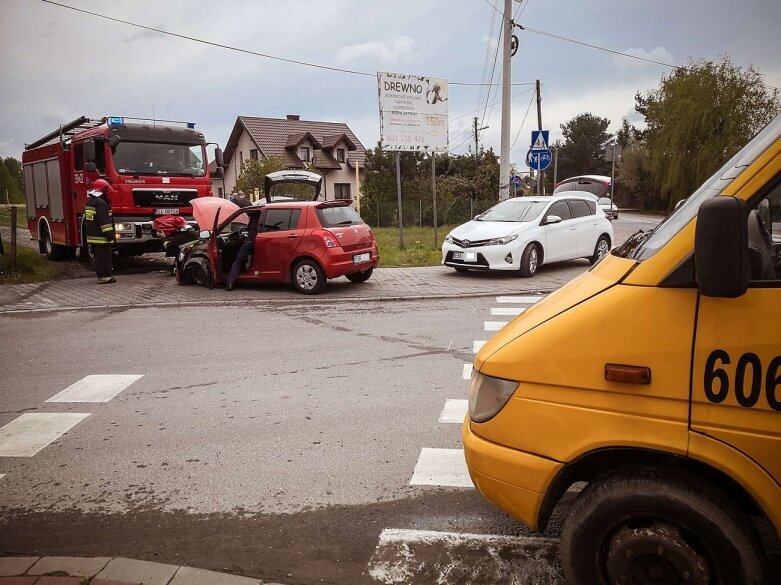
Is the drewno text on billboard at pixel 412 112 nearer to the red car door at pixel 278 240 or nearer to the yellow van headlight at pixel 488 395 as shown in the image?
the red car door at pixel 278 240

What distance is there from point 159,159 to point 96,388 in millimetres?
9533

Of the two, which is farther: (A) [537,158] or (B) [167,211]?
(A) [537,158]

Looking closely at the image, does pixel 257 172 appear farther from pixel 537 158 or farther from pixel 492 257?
pixel 492 257

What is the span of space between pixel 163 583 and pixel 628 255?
2.58 metres

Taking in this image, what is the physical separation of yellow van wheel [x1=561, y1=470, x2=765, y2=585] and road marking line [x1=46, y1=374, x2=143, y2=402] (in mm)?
4781

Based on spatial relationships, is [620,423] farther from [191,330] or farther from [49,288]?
[49,288]

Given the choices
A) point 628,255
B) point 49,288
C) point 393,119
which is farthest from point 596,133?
point 628,255

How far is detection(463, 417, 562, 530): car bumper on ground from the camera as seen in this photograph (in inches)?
99.3

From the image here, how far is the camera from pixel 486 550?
3.19 meters

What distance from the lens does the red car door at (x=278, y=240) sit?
11.3 m

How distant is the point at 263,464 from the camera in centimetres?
432

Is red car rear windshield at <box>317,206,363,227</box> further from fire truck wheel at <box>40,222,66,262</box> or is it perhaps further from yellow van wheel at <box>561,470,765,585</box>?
fire truck wheel at <box>40,222,66,262</box>

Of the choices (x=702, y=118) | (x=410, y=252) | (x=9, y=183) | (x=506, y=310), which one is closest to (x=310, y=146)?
(x=702, y=118)

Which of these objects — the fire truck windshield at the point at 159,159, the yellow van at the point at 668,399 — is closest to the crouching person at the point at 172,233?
the fire truck windshield at the point at 159,159
